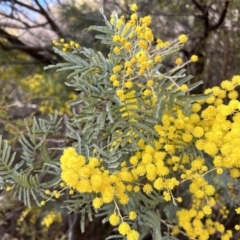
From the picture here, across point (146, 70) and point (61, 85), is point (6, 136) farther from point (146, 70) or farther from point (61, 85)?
point (146, 70)

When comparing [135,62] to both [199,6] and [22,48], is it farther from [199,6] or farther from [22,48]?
[22,48]

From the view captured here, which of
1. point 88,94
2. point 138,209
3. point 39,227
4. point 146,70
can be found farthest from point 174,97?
point 39,227

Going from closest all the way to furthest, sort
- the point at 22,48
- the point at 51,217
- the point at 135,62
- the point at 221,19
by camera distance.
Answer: the point at 135,62 < the point at 221,19 < the point at 51,217 < the point at 22,48

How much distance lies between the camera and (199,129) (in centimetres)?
90

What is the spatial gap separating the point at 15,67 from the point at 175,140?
1.33 meters

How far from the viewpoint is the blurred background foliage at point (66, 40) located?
63.2 inches

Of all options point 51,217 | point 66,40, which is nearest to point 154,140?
point 51,217

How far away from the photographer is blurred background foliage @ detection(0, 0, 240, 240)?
1605 mm

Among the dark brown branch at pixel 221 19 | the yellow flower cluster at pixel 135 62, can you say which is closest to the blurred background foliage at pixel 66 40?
the dark brown branch at pixel 221 19

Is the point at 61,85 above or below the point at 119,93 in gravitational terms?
below

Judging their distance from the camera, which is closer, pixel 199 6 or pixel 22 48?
pixel 199 6

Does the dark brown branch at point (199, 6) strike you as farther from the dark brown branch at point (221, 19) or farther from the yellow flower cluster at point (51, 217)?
the yellow flower cluster at point (51, 217)

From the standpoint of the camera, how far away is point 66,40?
1950 millimetres

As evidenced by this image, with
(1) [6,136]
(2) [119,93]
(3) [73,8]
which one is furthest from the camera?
(1) [6,136]
